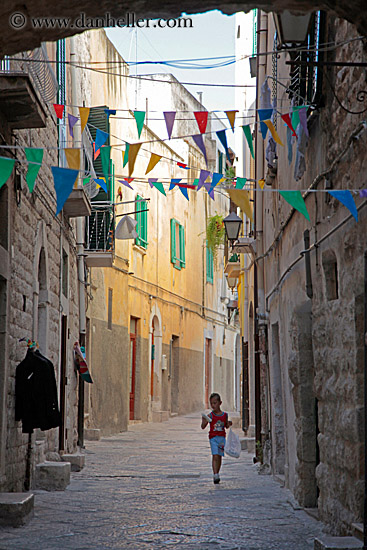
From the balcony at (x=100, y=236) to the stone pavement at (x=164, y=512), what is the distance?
4.36m

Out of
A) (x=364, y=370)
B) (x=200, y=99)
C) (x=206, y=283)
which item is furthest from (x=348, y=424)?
(x=200, y=99)

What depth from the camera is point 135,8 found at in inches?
168

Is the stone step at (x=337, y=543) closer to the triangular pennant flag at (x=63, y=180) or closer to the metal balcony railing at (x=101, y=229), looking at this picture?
the triangular pennant flag at (x=63, y=180)

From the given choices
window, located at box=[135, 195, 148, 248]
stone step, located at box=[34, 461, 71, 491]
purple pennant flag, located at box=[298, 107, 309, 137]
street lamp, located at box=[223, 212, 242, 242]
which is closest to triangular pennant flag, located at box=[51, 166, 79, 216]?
purple pennant flag, located at box=[298, 107, 309, 137]

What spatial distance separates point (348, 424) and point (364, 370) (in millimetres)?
601

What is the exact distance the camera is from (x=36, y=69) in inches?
344

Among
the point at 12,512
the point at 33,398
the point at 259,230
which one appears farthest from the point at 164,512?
the point at 259,230

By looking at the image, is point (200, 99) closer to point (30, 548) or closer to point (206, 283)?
point (206, 283)

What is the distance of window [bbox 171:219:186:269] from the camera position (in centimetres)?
2673

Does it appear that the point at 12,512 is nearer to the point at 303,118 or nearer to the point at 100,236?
the point at 303,118

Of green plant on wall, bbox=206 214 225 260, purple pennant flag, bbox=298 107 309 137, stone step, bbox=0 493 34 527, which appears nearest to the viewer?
stone step, bbox=0 493 34 527

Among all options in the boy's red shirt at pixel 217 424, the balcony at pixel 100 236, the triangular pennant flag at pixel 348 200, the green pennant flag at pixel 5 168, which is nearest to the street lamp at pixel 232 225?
the balcony at pixel 100 236

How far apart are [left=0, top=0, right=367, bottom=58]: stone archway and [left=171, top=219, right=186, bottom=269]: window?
2229 centimetres

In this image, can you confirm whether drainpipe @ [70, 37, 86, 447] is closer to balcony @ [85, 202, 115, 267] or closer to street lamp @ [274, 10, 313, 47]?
balcony @ [85, 202, 115, 267]
